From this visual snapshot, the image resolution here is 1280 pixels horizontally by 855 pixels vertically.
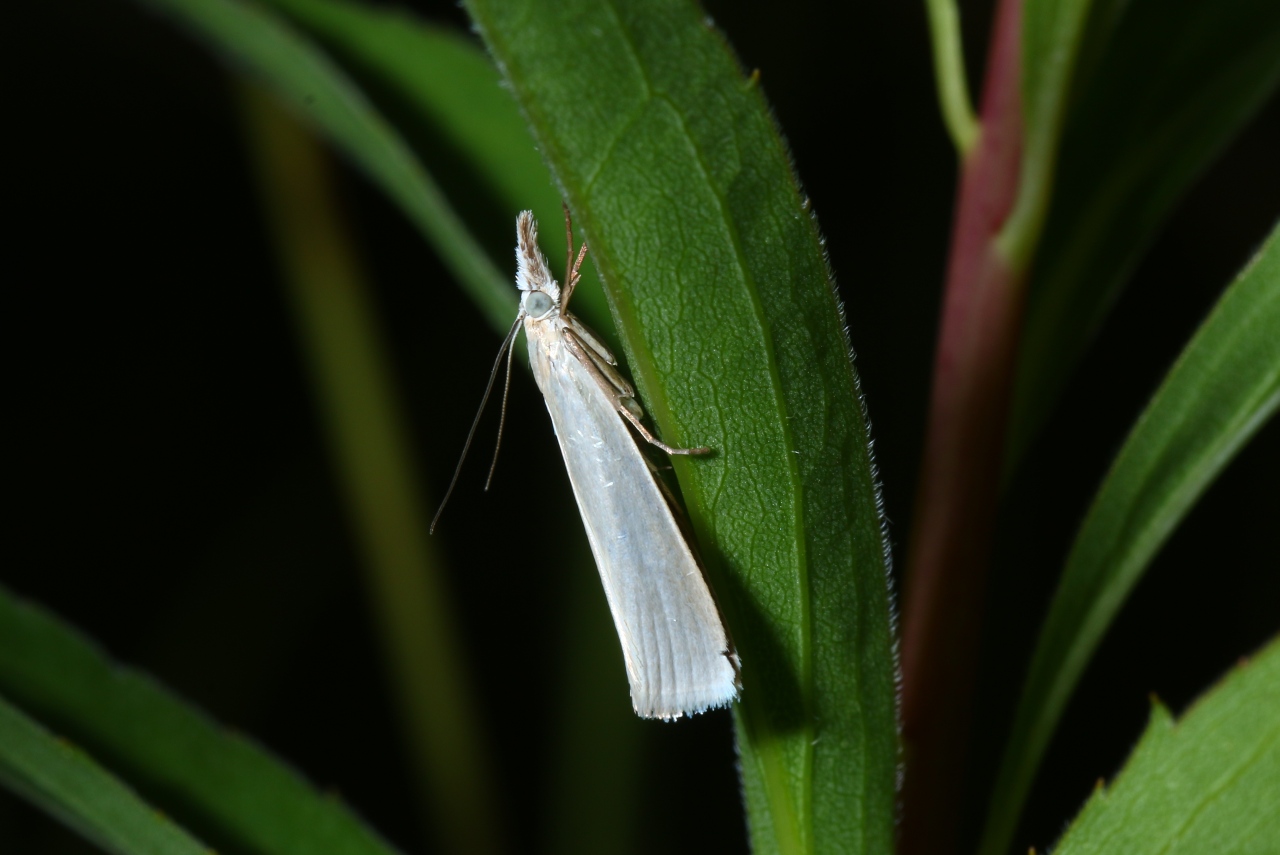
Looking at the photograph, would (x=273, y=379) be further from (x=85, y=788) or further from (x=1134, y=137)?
(x=1134, y=137)

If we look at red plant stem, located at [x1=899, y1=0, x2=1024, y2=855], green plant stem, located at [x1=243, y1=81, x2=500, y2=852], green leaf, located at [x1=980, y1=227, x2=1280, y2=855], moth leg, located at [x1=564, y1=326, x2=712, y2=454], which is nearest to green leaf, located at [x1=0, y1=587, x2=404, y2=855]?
moth leg, located at [x1=564, y1=326, x2=712, y2=454]

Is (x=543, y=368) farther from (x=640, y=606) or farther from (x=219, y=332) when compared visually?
(x=219, y=332)

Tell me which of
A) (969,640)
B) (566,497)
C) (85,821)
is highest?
(85,821)

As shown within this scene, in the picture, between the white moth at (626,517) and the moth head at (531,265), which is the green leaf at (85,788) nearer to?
the white moth at (626,517)

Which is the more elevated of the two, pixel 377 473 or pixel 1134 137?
pixel 1134 137

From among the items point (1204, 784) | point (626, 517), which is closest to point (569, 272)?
point (626, 517)

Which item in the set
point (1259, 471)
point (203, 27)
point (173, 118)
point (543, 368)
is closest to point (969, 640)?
point (543, 368)
